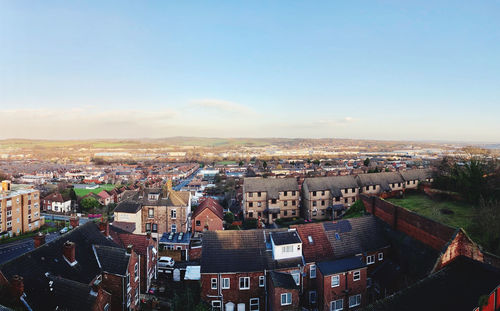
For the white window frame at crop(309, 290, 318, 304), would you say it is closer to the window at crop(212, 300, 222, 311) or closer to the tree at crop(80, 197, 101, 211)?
the window at crop(212, 300, 222, 311)

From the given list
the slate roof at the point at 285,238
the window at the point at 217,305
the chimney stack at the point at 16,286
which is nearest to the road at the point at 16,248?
the chimney stack at the point at 16,286

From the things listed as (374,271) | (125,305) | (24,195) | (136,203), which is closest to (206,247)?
(125,305)

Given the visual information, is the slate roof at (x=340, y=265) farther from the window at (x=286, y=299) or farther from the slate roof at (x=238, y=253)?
the window at (x=286, y=299)

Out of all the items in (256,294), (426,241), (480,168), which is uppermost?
(480,168)

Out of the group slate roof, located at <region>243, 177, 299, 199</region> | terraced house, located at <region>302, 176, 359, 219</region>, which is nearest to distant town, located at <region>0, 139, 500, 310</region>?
terraced house, located at <region>302, 176, 359, 219</region>

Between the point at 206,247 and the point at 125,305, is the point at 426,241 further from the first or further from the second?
the point at 125,305
